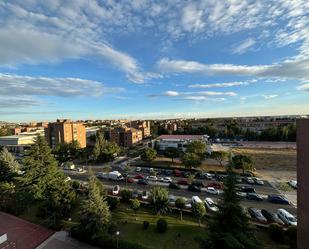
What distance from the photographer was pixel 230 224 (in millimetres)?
13844

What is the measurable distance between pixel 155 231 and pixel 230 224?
8314 mm

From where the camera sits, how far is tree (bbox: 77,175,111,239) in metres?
18.4

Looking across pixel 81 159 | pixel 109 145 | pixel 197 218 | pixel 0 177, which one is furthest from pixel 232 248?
pixel 81 159

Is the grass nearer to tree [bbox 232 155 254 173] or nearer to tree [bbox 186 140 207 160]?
tree [bbox 232 155 254 173]

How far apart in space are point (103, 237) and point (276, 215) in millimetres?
16336

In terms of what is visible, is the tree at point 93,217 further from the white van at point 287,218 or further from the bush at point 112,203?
the white van at point 287,218

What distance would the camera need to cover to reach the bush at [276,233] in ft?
58.6

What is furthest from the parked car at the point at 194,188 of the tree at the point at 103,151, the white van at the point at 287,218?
the tree at the point at 103,151

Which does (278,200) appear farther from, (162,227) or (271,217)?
(162,227)

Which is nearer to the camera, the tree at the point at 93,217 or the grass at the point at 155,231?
the grass at the point at 155,231

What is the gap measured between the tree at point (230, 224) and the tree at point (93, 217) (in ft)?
29.1

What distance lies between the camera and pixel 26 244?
63.7ft

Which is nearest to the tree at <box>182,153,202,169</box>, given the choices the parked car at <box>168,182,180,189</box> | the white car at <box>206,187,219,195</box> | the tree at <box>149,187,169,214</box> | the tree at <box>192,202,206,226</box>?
the parked car at <box>168,182,180,189</box>

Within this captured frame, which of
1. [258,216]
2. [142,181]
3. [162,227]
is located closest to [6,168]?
[142,181]
